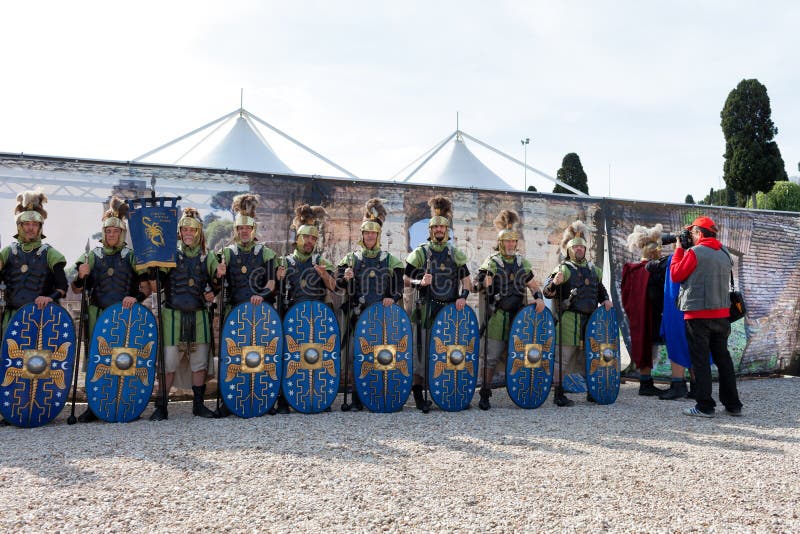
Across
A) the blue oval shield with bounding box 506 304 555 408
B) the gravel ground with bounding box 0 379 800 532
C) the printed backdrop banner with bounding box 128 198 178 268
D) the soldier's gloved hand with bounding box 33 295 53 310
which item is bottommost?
the gravel ground with bounding box 0 379 800 532

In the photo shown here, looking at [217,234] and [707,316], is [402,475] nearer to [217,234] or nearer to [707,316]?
[707,316]

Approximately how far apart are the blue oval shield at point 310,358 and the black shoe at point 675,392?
9.46ft

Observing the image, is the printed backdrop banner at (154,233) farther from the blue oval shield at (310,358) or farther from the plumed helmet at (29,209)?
the blue oval shield at (310,358)

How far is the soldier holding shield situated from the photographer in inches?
173

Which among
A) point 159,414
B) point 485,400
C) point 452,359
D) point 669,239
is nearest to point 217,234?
point 159,414

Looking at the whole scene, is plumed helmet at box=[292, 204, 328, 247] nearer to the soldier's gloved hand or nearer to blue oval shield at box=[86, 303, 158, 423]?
blue oval shield at box=[86, 303, 158, 423]

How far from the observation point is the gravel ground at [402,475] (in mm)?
2332

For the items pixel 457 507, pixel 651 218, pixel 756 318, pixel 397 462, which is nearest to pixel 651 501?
pixel 457 507

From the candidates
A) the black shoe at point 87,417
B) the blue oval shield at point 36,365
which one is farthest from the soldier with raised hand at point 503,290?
the blue oval shield at point 36,365

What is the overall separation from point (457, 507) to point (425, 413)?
6.56ft

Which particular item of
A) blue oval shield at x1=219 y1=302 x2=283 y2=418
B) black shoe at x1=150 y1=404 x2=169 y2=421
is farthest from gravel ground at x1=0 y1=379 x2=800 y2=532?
blue oval shield at x1=219 y1=302 x2=283 y2=418

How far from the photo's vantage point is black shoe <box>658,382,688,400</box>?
5332 millimetres

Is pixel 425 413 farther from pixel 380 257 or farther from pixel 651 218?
pixel 651 218

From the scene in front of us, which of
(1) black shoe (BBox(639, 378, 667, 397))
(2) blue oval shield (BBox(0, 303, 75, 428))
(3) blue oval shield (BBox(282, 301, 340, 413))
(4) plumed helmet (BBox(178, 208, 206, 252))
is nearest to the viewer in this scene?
(2) blue oval shield (BBox(0, 303, 75, 428))
